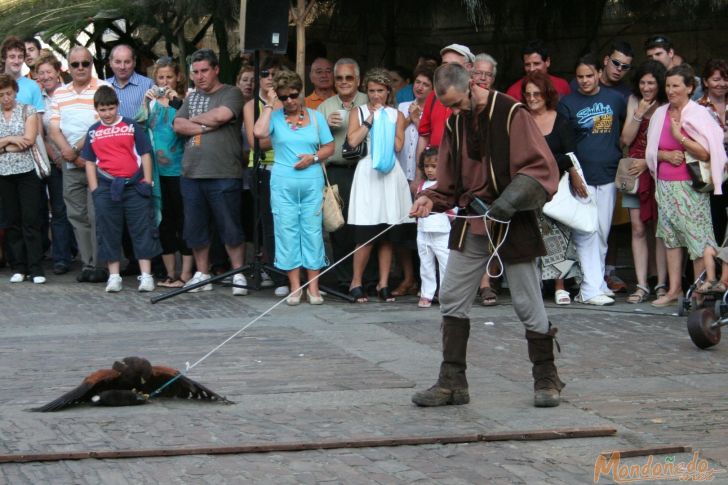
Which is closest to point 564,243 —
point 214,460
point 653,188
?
point 653,188

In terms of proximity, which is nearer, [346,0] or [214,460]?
[214,460]

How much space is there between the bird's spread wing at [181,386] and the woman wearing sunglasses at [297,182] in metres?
3.48

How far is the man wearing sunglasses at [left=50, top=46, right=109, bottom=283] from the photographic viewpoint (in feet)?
38.0

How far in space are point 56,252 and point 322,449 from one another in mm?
7033

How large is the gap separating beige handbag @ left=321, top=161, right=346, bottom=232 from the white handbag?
1.71 m

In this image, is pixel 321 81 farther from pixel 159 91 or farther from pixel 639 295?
pixel 639 295

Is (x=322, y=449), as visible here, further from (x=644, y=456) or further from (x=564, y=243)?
(x=564, y=243)

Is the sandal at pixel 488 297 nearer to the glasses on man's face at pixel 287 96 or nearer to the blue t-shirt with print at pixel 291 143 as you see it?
the blue t-shirt with print at pixel 291 143

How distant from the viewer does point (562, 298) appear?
10516 millimetres

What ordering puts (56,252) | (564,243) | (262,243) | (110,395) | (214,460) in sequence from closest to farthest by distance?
(214,460) → (110,395) → (564,243) → (262,243) → (56,252)

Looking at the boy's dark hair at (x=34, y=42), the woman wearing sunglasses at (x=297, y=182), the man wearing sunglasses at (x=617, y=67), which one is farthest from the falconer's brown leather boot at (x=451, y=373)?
the boy's dark hair at (x=34, y=42)

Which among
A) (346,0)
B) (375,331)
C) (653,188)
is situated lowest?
(375,331)

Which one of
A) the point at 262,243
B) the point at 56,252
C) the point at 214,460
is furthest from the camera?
the point at 56,252

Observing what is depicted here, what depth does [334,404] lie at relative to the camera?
696 centimetres
